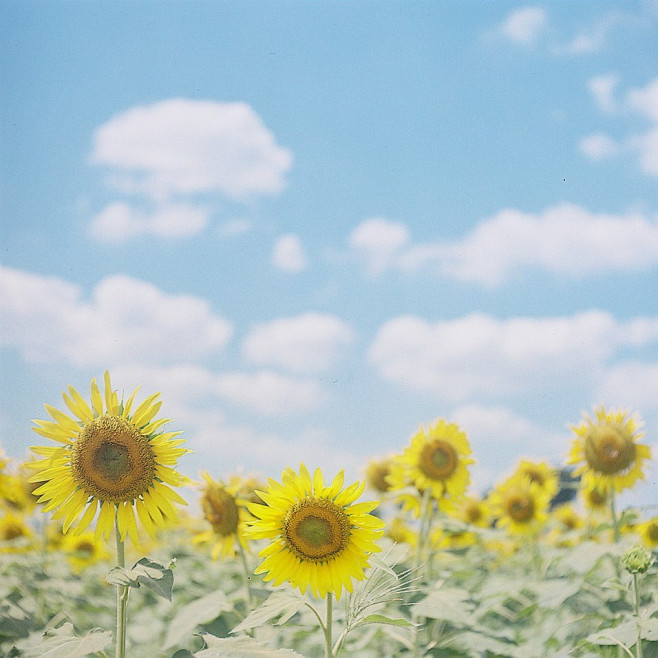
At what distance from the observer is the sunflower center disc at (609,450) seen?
4.81m

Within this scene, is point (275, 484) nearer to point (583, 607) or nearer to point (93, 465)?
point (93, 465)

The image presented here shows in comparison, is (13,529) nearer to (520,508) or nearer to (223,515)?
(223,515)

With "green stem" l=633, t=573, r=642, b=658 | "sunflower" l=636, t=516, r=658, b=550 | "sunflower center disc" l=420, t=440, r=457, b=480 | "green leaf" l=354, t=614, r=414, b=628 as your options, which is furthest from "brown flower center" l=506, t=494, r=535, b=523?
"green leaf" l=354, t=614, r=414, b=628

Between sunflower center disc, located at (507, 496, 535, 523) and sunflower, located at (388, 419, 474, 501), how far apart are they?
163cm

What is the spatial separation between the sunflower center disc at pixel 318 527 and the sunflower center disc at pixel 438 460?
7.62 ft

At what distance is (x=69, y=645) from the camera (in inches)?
87.7

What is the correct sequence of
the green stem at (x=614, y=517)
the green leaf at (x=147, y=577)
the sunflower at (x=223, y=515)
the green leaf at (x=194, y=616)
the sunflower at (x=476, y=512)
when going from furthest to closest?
the sunflower at (x=476, y=512) < the green stem at (x=614, y=517) < the sunflower at (x=223, y=515) < the green leaf at (x=194, y=616) < the green leaf at (x=147, y=577)

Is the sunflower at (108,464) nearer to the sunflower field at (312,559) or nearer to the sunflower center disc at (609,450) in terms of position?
the sunflower field at (312,559)

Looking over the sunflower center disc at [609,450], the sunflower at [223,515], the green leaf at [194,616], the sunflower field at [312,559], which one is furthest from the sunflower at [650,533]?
the green leaf at [194,616]

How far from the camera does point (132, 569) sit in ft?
7.38

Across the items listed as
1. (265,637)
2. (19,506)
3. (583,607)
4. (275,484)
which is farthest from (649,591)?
(19,506)

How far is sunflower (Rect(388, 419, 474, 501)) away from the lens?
4.81 meters

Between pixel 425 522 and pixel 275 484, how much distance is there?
220cm

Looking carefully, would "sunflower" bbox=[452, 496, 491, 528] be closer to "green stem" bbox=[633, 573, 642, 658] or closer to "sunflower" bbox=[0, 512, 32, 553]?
"green stem" bbox=[633, 573, 642, 658]
